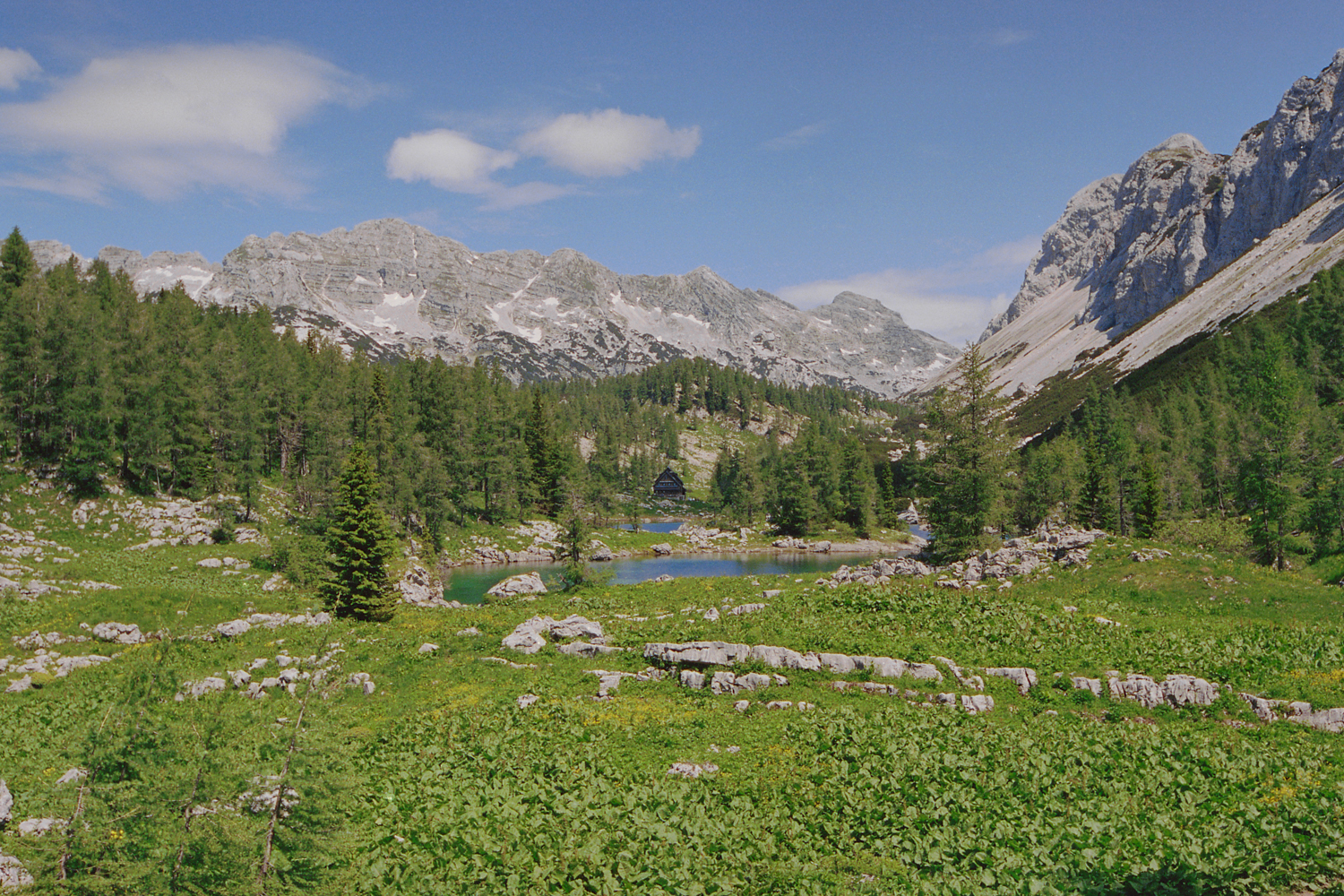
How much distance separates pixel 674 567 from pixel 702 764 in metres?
64.5

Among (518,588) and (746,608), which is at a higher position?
(746,608)

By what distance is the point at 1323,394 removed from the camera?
3548 inches

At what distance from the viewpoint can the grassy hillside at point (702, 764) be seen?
9297 millimetres

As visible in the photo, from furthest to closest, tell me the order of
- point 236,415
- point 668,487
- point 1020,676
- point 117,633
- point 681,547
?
point 668,487, point 681,547, point 236,415, point 117,633, point 1020,676

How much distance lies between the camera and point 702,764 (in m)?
15.4

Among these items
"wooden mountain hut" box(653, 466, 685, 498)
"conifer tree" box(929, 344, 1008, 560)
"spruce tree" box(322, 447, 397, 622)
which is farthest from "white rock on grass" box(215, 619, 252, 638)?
"wooden mountain hut" box(653, 466, 685, 498)

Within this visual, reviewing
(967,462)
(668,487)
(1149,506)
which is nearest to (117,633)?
(967,462)

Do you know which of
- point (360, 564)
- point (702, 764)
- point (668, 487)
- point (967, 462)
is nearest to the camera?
point (702, 764)

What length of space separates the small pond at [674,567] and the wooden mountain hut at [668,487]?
75039 mm

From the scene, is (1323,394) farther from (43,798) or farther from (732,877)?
(43,798)

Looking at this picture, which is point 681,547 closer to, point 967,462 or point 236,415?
point 967,462

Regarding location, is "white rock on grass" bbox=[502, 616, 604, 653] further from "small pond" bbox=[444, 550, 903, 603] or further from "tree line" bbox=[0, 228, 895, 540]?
"small pond" bbox=[444, 550, 903, 603]

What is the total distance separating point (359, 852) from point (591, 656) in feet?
44.0

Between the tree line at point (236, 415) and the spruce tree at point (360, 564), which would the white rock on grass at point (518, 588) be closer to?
the spruce tree at point (360, 564)
